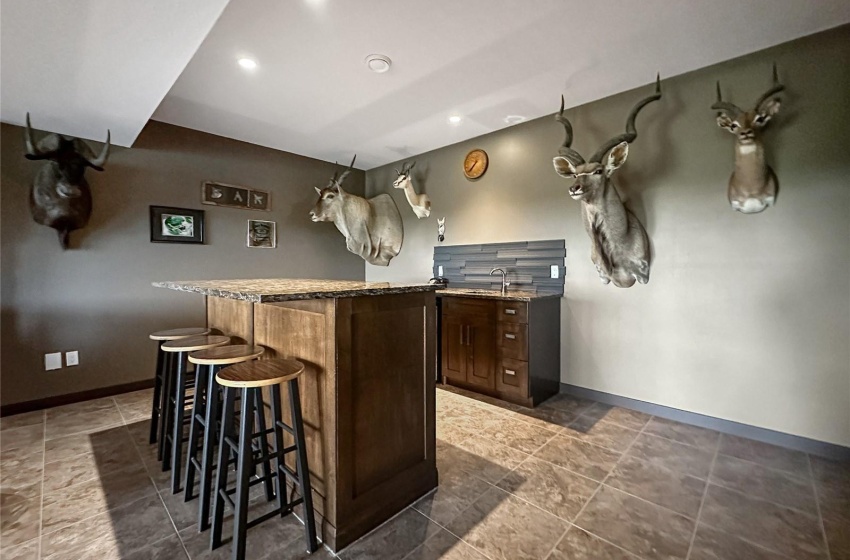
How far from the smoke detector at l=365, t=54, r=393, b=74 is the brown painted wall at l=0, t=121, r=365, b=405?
2370mm

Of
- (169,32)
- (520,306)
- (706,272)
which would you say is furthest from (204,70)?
(706,272)

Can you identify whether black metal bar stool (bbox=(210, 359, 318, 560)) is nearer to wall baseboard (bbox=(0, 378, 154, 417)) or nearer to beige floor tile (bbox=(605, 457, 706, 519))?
beige floor tile (bbox=(605, 457, 706, 519))

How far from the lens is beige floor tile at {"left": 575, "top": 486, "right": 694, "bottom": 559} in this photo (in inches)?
60.0

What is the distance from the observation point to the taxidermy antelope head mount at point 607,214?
270cm

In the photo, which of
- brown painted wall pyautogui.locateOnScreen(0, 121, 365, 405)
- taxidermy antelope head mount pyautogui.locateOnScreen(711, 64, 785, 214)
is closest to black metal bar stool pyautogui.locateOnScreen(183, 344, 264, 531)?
brown painted wall pyautogui.locateOnScreen(0, 121, 365, 405)

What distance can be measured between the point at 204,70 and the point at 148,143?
1.45 metres

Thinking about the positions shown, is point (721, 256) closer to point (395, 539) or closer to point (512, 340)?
point (512, 340)

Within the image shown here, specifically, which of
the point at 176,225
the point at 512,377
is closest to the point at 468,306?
the point at 512,377

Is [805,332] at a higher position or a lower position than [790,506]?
higher

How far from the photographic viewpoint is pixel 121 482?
1986mm

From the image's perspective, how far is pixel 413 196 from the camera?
14.7 feet

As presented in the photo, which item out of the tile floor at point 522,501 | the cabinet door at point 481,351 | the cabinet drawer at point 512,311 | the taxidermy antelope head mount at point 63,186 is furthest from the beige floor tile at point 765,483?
the taxidermy antelope head mount at point 63,186

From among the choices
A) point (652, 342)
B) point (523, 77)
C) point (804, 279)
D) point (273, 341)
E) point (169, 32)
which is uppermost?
point (523, 77)

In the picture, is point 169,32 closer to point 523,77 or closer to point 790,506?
point 523,77
